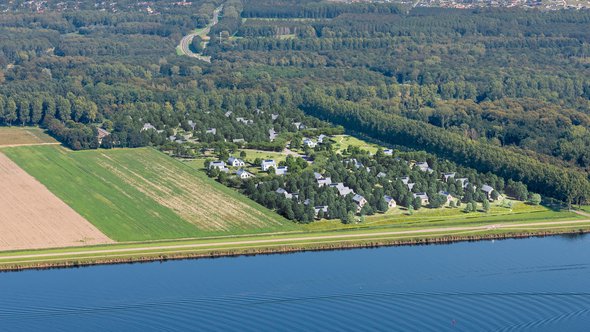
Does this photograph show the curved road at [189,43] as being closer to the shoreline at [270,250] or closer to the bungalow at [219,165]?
the bungalow at [219,165]

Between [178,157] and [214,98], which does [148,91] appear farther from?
[178,157]

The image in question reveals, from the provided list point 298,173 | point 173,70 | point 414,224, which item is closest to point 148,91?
point 173,70

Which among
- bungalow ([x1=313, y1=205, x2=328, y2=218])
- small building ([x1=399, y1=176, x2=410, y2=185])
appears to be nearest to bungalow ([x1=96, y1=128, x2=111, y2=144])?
small building ([x1=399, y1=176, x2=410, y2=185])

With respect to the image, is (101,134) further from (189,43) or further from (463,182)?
(189,43)

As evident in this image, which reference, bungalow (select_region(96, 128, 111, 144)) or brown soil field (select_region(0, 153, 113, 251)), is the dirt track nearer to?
brown soil field (select_region(0, 153, 113, 251))

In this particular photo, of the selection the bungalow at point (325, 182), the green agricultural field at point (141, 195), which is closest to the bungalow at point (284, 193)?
the green agricultural field at point (141, 195)

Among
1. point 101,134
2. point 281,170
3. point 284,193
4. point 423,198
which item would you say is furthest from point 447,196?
point 101,134
